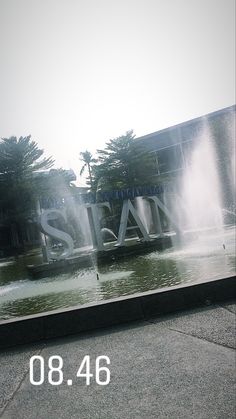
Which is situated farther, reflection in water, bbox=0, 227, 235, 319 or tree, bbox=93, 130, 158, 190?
tree, bbox=93, 130, 158, 190

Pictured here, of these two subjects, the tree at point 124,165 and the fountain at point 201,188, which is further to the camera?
the tree at point 124,165

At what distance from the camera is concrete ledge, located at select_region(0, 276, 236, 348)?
3961 millimetres

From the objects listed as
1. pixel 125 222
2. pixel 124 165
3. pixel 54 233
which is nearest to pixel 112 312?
pixel 54 233

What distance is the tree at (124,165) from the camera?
115 ft

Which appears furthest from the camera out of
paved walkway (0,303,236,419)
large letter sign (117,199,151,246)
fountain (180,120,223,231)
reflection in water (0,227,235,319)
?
fountain (180,120,223,231)

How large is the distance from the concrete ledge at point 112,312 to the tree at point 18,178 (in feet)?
84.5

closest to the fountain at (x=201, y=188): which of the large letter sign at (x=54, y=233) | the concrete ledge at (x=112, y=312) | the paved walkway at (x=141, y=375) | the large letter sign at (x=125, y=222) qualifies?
the large letter sign at (x=125, y=222)

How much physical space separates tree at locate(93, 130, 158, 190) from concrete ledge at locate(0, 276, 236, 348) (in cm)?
2990

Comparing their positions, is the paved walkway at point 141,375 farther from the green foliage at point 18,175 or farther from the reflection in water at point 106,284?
the green foliage at point 18,175

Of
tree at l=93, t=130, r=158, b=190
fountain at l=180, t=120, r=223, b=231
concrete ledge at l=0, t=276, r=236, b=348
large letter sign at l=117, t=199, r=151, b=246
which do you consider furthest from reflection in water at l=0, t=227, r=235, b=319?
tree at l=93, t=130, r=158, b=190

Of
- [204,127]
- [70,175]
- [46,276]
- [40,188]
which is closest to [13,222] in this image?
[40,188]

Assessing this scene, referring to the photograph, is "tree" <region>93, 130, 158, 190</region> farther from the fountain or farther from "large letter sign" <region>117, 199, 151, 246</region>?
"large letter sign" <region>117, 199, 151, 246</region>

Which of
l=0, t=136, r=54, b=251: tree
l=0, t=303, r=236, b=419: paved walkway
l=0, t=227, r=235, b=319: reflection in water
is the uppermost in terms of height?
l=0, t=136, r=54, b=251: tree

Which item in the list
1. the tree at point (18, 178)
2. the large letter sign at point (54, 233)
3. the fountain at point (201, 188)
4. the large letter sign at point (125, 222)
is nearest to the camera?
the large letter sign at point (54, 233)
